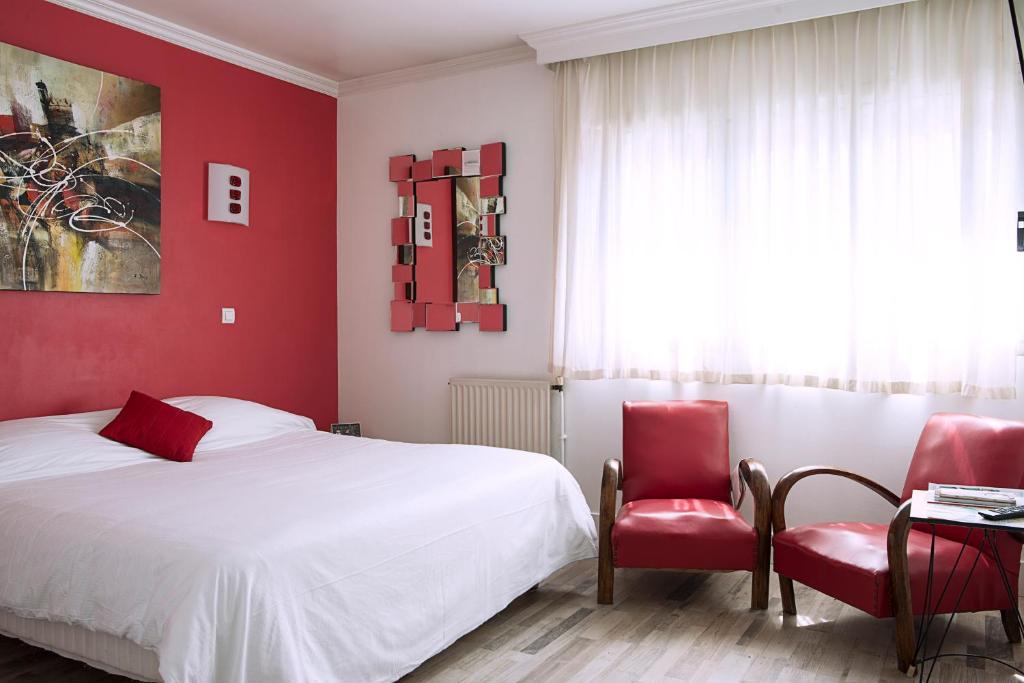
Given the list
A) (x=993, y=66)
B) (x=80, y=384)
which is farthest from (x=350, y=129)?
(x=993, y=66)

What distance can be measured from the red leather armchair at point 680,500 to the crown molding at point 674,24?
6.12 ft

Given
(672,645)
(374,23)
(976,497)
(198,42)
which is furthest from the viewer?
(198,42)

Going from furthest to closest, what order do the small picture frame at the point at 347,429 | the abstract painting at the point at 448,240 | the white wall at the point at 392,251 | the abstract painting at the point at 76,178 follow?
1. the small picture frame at the point at 347,429
2. the abstract painting at the point at 448,240
3. the white wall at the point at 392,251
4. the abstract painting at the point at 76,178

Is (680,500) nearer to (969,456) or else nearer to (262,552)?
(969,456)

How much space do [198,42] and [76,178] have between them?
1122mm

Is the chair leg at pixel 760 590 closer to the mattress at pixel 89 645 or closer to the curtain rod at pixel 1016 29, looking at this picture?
the curtain rod at pixel 1016 29

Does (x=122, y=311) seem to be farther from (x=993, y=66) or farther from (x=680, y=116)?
(x=993, y=66)

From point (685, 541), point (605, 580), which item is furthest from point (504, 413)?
point (685, 541)

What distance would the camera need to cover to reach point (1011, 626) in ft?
10.1

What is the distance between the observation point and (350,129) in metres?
Answer: 5.50

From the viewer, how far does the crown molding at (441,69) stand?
4.79 m

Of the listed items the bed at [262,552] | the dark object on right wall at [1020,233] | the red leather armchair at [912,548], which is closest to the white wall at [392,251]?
the bed at [262,552]

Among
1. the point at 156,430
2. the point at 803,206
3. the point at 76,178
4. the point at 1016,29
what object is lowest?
the point at 156,430

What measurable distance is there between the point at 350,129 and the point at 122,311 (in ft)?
6.71
